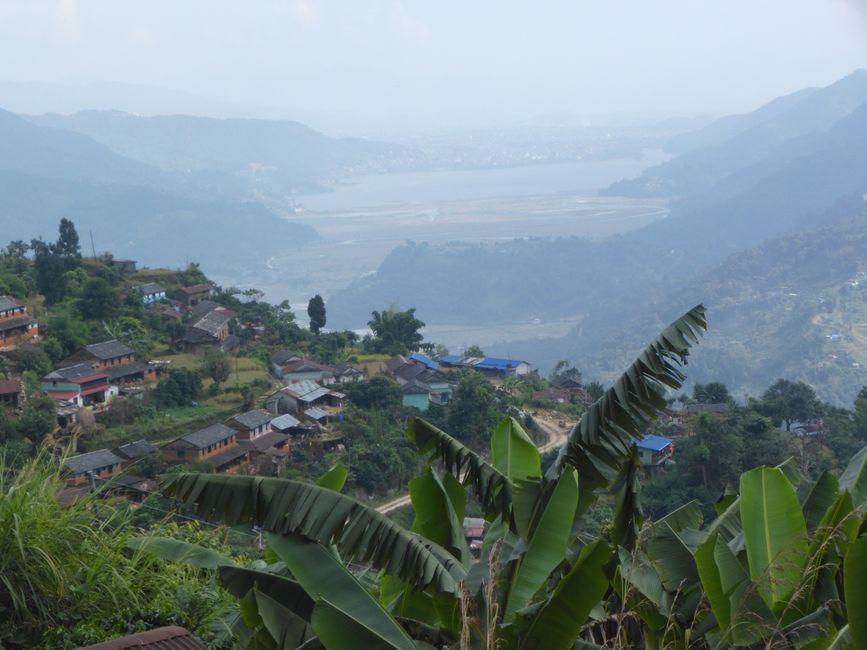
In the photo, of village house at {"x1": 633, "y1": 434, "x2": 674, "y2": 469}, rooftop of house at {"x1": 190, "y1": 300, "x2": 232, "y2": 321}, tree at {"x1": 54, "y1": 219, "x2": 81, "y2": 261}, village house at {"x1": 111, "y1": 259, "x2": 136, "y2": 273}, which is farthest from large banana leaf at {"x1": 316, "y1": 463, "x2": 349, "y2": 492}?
village house at {"x1": 111, "y1": 259, "x2": 136, "y2": 273}

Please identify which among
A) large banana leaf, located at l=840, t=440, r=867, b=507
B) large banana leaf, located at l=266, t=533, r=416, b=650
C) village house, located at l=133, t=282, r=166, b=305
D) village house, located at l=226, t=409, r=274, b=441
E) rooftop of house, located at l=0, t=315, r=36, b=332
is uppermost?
Result: large banana leaf, located at l=266, t=533, r=416, b=650

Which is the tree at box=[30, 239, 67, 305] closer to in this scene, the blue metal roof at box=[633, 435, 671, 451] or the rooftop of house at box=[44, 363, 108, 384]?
the rooftop of house at box=[44, 363, 108, 384]

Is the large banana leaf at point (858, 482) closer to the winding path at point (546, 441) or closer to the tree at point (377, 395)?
the winding path at point (546, 441)

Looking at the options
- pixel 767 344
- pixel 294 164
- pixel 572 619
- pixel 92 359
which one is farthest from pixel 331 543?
pixel 294 164

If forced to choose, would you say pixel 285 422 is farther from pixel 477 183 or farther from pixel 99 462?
pixel 477 183

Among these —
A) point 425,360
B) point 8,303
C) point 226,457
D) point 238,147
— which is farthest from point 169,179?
point 226,457

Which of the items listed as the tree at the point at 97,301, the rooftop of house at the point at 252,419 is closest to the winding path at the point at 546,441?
the rooftop of house at the point at 252,419

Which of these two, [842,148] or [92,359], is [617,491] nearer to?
[92,359]
